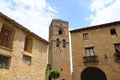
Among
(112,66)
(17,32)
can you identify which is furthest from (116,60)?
(17,32)

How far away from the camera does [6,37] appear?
34.7ft

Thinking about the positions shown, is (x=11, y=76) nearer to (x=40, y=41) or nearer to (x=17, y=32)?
(x=17, y=32)

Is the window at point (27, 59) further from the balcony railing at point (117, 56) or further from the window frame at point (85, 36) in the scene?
the balcony railing at point (117, 56)

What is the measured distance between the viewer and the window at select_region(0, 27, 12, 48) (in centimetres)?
1021

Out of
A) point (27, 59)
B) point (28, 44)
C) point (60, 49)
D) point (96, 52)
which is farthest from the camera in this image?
point (60, 49)

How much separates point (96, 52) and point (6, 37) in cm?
1212

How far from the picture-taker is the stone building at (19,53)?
990 cm

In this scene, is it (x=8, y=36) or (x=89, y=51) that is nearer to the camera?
(x=8, y=36)

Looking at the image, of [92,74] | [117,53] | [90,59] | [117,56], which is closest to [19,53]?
[90,59]

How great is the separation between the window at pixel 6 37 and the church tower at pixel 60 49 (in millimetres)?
19121

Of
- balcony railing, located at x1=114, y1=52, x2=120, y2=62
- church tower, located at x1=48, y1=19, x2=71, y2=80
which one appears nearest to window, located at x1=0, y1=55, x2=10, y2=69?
balcony railing, located at x1=114, y1=52, x2=120, y2=62

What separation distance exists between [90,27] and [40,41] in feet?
29.1

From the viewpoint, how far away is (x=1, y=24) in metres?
9.79

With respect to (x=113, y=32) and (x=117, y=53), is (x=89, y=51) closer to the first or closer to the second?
(x=117, y=53)
